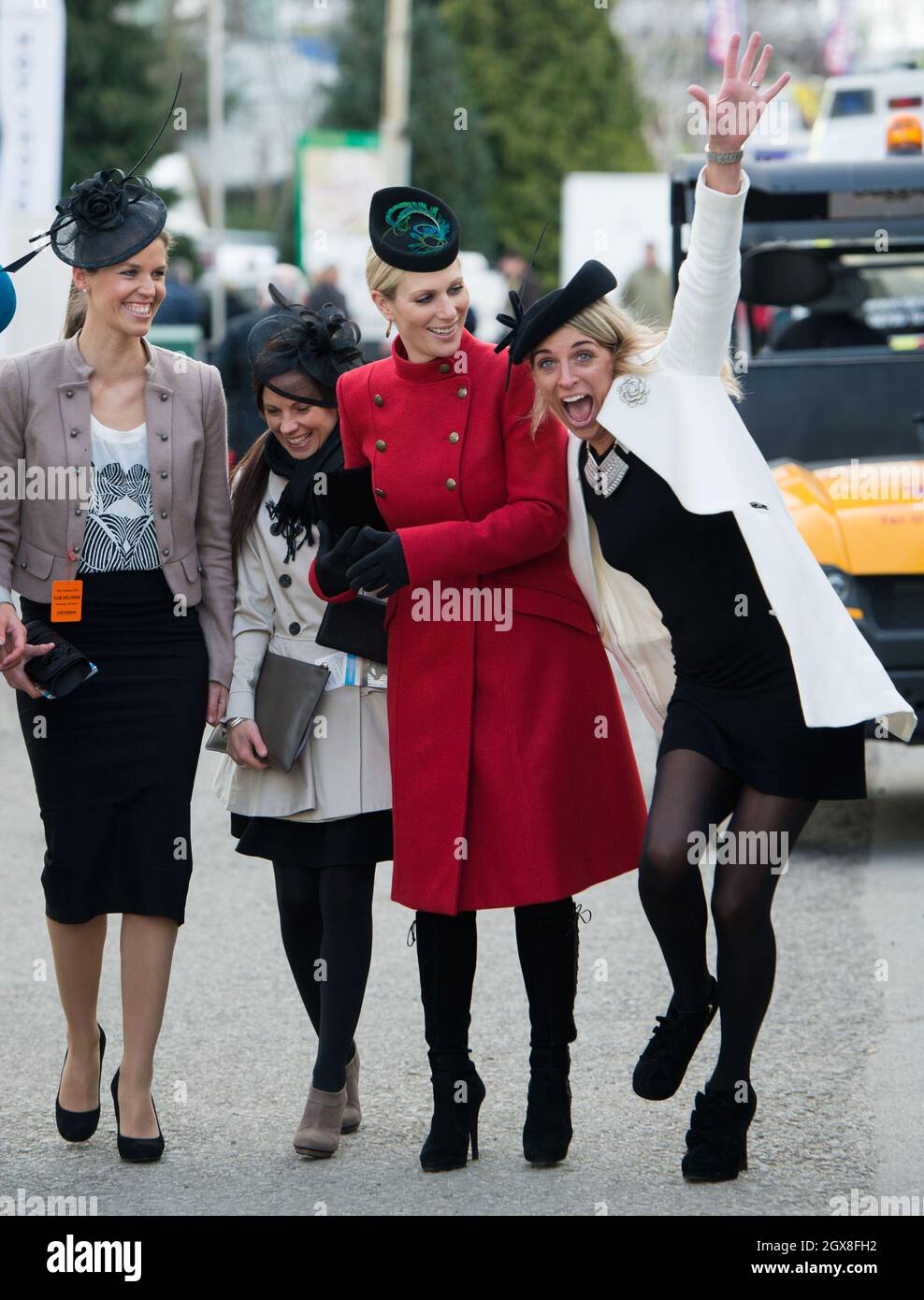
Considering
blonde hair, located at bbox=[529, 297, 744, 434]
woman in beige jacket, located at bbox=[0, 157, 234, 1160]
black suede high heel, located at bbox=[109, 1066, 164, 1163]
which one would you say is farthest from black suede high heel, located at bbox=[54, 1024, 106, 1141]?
blonde hair, located at bbox=[529, 297, 744, 434]

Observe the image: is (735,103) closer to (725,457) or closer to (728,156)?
(728,156)

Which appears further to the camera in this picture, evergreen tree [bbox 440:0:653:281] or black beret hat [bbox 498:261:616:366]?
evergreen tree [bbox 440:0:653:281]

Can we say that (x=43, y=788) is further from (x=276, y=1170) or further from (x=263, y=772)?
(x=276, y=1170)

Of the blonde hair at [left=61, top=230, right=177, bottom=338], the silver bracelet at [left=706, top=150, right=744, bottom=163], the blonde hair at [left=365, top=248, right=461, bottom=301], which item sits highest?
the silver bracelet at [left=706, top=150, right=744, bottom=163]

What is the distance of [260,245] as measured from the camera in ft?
167

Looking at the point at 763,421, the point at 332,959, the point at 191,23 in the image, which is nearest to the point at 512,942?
the point at 332,959

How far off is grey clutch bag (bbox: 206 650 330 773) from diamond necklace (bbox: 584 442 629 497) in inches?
32.5

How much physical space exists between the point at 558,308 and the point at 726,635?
738 millimetres

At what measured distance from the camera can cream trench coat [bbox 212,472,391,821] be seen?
451cm

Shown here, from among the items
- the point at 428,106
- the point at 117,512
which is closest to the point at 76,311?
the point at 117,512

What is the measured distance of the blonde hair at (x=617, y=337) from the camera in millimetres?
4039

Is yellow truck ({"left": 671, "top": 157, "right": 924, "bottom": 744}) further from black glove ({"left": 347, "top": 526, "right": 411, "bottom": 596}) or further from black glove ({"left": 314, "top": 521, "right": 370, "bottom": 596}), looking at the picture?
black glove ({"left": 347, "top": 526, "right": 411, "bottom": 596})

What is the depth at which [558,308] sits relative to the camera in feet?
13.1

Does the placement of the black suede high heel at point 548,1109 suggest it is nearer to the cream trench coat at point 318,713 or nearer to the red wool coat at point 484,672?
the red wool coat at point 484,672
